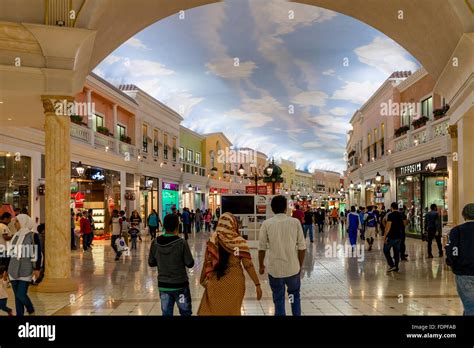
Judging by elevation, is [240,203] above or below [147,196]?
below

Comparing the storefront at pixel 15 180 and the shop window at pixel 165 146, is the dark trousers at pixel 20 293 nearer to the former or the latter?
the storefront at pixel 15 180

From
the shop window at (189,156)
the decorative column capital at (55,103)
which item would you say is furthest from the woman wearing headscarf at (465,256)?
the shop window at (189,156)

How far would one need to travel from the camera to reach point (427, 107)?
66.8 feet

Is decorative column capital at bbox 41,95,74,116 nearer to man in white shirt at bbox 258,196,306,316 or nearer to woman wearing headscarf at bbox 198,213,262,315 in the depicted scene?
man in white shirt at bbox 258,196,306,316

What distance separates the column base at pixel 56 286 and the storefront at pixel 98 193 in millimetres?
9641

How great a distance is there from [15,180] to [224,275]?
36.5ft

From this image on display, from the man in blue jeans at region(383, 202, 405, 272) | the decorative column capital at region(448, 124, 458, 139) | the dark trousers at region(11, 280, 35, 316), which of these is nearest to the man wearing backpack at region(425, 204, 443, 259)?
the decorative column capital at region(448, 124, 458, 139)

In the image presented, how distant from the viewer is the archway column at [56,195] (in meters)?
9.21

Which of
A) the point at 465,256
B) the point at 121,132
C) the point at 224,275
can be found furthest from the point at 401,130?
the point at 224,275

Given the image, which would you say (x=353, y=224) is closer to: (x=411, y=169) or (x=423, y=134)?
(x=423, y=134)

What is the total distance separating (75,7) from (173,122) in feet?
76.9

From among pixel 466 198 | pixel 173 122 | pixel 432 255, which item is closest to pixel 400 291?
pixel 466 198

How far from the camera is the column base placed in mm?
9016

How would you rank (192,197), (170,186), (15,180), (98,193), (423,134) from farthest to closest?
(192,197), (170,186), (98,193), (423,134), (15,180)
